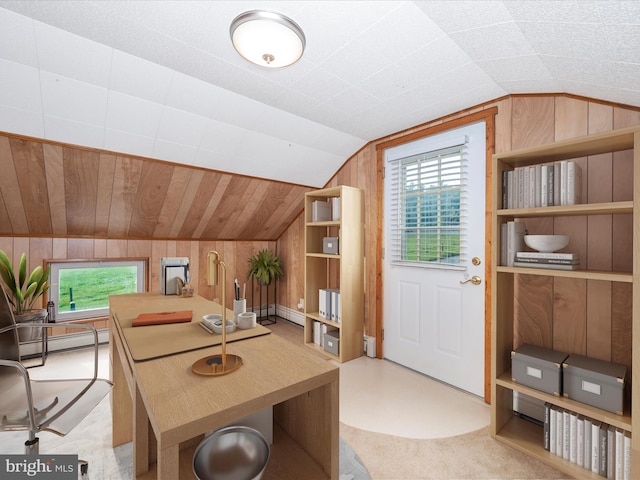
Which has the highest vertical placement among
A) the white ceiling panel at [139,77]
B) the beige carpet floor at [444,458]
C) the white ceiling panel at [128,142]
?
the white ceiling panel at [139,77]

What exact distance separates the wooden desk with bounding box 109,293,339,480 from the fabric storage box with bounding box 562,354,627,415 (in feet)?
4.98

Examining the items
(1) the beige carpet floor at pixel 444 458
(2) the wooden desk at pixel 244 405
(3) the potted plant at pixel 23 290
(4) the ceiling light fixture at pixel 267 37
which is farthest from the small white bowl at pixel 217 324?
(3) the potted plant at pixel 23 290

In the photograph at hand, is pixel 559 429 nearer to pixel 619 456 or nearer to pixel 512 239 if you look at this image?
pixel 619 456

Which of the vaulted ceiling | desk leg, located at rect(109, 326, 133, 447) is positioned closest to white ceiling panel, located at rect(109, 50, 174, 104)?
the vaulted ceiling

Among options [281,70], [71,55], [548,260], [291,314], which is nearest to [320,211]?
[281,70]

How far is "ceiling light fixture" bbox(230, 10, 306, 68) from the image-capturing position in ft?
4.88

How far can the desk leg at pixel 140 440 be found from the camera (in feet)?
3.55

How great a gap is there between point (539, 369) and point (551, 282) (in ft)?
1.98

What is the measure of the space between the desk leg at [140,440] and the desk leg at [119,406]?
93 cm

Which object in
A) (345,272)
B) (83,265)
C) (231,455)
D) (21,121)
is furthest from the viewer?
(83,265)

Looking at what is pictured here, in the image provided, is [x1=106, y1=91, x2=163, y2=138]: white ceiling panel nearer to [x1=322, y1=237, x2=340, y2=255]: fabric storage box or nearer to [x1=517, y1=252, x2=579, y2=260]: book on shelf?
[x1=322, y1=237, x2=340, y2=255]: fabric storage box

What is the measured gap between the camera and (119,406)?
6.10 feet

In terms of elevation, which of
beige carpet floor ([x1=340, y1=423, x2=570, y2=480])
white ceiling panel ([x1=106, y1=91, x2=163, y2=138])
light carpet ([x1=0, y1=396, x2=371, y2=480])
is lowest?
beige carpet floor ([x1=340, y1=423, x2=570, y2=480])

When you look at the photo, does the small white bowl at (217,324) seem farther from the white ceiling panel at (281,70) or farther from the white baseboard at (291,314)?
the white baseboard at (291,314)
